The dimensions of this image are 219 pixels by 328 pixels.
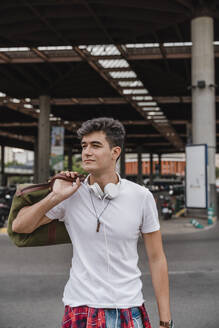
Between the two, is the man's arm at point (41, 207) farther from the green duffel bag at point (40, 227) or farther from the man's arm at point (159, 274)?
the man's arm at point (159, 274)

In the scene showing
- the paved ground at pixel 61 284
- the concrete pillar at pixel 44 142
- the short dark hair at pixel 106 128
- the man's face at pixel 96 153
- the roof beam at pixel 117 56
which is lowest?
the paved ground at pixel 61 284

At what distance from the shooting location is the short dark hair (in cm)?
241

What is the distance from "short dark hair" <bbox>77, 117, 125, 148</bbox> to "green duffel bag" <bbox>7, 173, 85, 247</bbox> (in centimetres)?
25

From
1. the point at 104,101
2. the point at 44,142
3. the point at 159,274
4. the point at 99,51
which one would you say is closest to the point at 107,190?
the point at 159,274

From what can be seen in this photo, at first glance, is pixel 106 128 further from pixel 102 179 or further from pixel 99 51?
pixel 99 51

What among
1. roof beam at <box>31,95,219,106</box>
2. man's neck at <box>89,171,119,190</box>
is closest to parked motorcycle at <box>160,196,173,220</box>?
man's neck at <box>89,171,119,190</box>

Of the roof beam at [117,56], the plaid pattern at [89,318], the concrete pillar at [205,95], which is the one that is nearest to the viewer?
the plaid pattern at [89,318]

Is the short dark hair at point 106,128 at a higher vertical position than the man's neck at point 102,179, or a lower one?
higher

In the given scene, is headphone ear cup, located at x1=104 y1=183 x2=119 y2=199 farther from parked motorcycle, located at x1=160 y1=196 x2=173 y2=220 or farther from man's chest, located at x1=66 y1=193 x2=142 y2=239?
parked motorcycle, located at x1=160 y1=196 x2=173 y2=220

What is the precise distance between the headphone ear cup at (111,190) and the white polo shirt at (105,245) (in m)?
0.03

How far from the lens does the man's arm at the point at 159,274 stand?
2438mm

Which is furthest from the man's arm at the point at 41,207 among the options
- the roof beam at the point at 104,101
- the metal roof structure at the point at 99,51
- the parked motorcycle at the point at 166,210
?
the roof beam at the point at 104,101

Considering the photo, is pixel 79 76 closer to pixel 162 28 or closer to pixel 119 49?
pixel 119 49

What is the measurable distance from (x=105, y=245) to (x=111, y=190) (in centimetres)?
29
